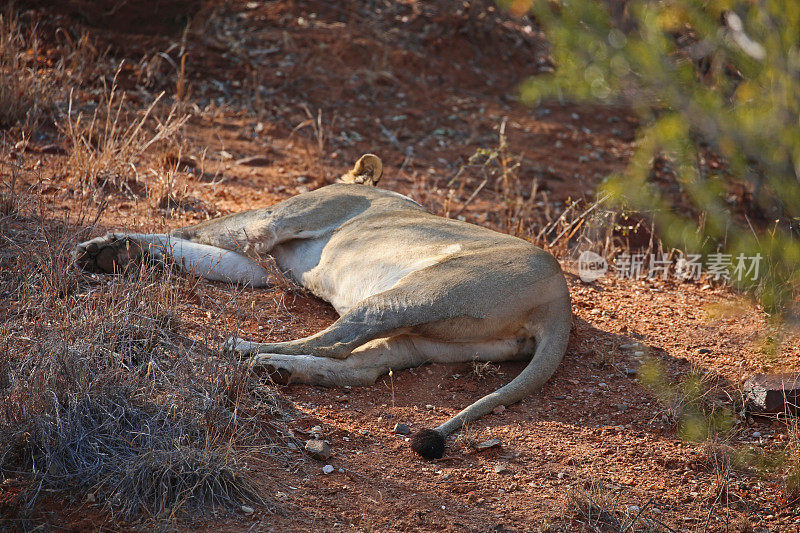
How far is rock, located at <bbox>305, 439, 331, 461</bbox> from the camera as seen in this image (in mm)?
2896

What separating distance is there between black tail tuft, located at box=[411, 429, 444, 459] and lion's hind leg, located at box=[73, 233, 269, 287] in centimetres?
158

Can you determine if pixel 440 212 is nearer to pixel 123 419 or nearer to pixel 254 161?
pixel 254 161

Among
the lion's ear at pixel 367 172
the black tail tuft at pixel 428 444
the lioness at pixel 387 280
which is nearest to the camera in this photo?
the black tail tuft at pixel 428 444

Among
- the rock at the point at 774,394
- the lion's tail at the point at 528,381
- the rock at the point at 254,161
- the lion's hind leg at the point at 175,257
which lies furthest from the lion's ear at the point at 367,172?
the rock at the point at 774,394

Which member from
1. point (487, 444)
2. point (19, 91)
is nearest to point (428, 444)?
point (487, 444)

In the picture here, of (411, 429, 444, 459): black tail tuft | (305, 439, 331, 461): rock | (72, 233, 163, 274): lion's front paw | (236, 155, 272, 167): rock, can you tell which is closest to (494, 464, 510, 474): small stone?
(411, 429, 444, 459): black tail tuft

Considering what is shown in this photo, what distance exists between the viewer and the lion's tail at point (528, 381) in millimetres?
2973

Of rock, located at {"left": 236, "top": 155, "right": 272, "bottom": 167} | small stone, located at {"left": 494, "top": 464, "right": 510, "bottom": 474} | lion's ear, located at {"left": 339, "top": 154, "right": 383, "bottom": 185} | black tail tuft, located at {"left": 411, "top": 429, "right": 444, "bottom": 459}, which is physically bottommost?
rock, located at {"left": 236, "top": 155, "right": 272, "bottom": 167}

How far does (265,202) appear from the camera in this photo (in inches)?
227

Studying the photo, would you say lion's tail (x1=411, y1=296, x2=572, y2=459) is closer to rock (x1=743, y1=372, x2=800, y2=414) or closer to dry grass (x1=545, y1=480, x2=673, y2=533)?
dry grass (x1=545, y1=480, x2=673, y2=533)

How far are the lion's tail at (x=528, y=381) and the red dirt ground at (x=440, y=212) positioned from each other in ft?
0.21

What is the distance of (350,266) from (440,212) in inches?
83.7

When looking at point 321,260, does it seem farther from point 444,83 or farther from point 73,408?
point 444,83

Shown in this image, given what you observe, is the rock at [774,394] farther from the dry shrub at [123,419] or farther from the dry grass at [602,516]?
the dry shrub at [123,419]
